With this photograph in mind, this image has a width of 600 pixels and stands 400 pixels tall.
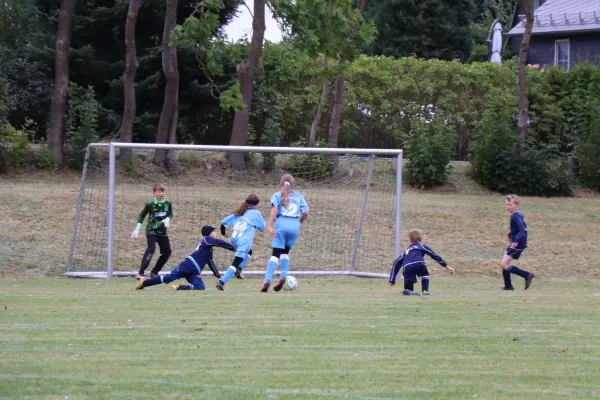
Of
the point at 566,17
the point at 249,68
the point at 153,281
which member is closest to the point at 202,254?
the point at 153,281

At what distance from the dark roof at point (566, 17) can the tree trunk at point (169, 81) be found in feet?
88.4

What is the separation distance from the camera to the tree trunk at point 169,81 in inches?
1026

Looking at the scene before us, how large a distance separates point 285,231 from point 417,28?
46360 mm

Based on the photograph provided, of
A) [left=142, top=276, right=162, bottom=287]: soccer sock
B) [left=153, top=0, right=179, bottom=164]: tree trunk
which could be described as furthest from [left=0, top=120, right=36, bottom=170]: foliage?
[left=142, top=276, right=162, bottom=287]: soccer sock

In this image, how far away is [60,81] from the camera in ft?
89.6

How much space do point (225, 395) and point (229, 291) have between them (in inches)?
330

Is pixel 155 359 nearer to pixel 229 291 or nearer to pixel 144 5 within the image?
pixel 229 291

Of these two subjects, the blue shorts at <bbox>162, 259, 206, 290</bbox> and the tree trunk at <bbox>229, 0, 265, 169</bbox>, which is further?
the tree trunk at <bbox>229, 0, 265, 169</bbox>

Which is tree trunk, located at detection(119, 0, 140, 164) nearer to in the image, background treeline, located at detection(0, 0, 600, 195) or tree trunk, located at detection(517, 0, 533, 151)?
background treeline, located at detection(0, 0, 600, 195)

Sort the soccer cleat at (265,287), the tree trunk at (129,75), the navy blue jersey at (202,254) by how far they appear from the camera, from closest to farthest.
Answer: the soccer cleat at (265,287)
the navy blue jersey at (202,254)
the tree trunk at (129,75)

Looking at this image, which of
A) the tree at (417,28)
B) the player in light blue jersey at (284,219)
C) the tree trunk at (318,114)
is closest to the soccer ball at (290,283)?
the player in light blue jersey at (284,219)

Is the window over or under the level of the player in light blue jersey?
over

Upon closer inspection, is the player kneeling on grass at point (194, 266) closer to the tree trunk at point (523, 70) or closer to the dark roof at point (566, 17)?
the tree trunk at point (523, 70)

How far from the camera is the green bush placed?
Result: 92.0 feet
